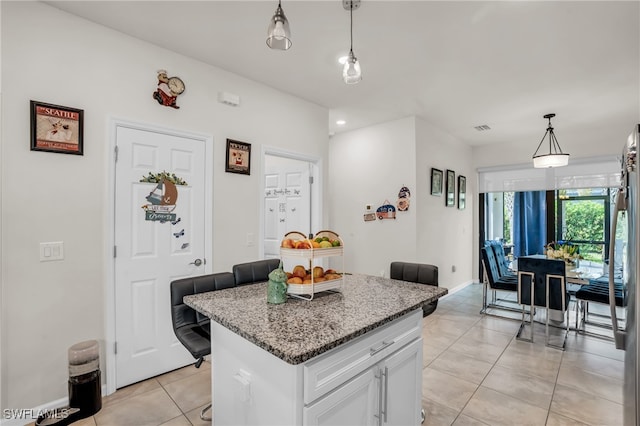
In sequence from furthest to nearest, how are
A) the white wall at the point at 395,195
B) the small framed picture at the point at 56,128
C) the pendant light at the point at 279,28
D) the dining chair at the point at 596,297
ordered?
the white wall at the point at 395,195 < the dining chair at the point at 596,297 < the small framed picture at the point at 56,128 < the pendant light at the point at 279,28

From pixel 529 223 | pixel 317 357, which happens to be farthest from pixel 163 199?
pixel 529 223

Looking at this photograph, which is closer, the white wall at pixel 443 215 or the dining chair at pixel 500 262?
the dining chair at pixel 500 262

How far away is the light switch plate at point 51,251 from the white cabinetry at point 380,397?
2066 millimetres

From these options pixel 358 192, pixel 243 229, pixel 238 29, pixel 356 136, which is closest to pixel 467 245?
pixel 358 192

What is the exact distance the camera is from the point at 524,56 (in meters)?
2.78

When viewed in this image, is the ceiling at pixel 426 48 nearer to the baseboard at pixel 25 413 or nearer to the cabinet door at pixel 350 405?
the cabinet door at pixel 350 405

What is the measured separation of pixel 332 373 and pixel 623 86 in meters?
4.46

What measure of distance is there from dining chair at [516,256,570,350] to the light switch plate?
422 centimetres

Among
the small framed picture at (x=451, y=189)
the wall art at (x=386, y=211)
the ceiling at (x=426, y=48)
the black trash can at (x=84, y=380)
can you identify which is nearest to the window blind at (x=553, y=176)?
the ceiling at (x=426, y=48)

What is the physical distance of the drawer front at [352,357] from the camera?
110 centimetres

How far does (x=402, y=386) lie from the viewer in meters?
1.54

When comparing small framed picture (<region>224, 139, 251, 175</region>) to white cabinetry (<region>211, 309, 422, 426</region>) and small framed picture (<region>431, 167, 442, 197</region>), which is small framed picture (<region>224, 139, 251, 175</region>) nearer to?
white cabinetry (<region>211, 309, 422, 426</region>)

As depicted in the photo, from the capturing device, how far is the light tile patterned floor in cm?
208

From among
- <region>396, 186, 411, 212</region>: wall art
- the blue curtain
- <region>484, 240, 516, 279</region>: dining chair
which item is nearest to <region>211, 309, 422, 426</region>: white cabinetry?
<region>396, 186, 411, 212</region>: wall art
